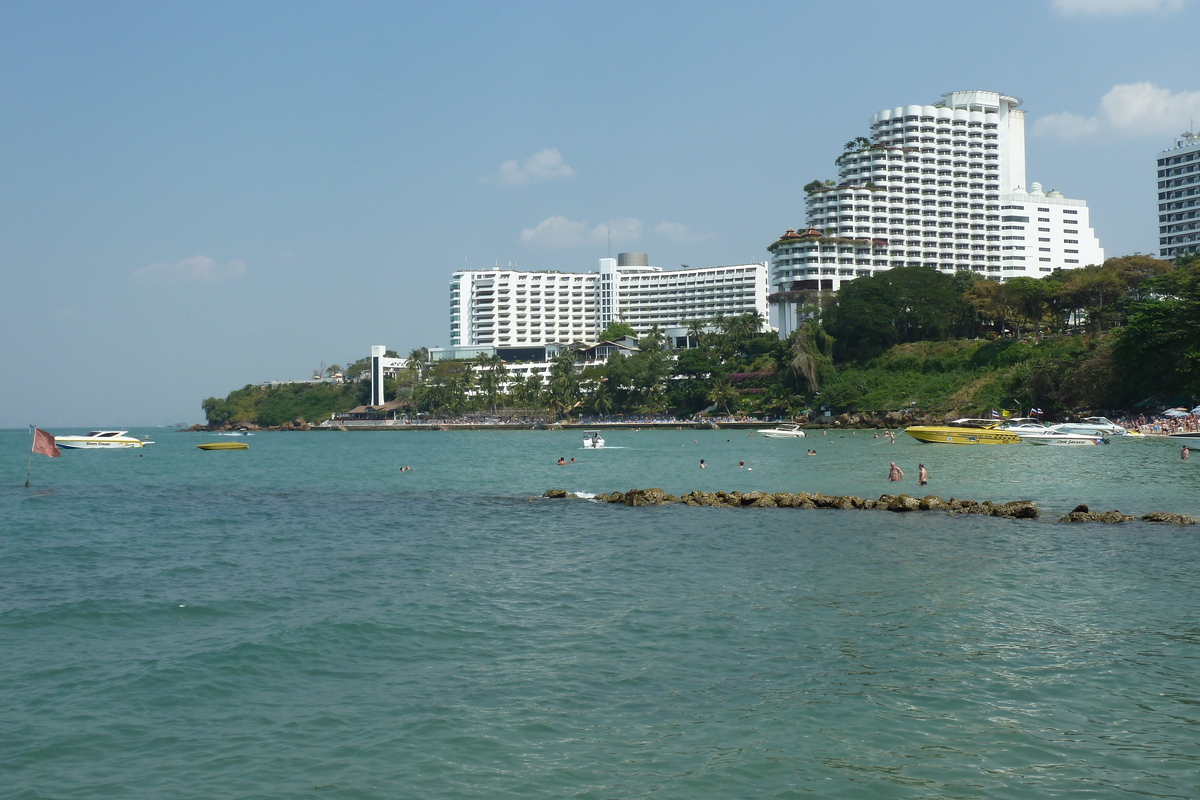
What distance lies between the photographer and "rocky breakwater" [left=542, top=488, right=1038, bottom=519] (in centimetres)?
2928

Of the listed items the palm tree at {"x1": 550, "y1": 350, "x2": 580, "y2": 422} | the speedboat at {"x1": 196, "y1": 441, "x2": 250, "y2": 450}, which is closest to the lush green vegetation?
the palm tree at {"x1": 550, "y1": 350, "x2": 580, "y2": 422}

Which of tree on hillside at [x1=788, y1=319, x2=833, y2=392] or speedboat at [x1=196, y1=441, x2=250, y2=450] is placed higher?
tree on hillside at [x1=788, y1=319, x2=833, y2=392]

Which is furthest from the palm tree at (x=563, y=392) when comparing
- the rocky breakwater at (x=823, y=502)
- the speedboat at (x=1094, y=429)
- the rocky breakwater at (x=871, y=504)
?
the rocky breakwater at (x=823, y=502)

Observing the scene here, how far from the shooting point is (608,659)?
13.8m

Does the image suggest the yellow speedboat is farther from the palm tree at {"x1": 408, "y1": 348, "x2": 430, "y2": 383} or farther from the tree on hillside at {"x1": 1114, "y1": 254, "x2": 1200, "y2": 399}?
the palm tree at {"x1": 408, "y1": 348, "x2": 430, "y2": 383}

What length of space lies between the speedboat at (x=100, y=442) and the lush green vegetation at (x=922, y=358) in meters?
71.4

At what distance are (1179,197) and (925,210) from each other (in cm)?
3881

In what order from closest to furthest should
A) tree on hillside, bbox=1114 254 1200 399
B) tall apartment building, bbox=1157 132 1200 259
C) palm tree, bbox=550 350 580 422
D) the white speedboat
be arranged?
the white speedboat, tree on hillside, bbox=1114 254 1200 399, tall apartment building, bbox=1157 132 1200 259, palm tree, bbox=550 350 580 422

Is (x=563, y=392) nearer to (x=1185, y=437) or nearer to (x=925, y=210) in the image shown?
(x=925, y=210)

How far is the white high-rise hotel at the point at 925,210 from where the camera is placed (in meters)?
145

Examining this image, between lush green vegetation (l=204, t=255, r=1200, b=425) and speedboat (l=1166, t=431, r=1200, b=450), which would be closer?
speedboat (l=1166, t=431, r=1200, b=450)

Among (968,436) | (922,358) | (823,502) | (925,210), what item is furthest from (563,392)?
(823,502)

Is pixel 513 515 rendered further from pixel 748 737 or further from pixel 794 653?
pixel 748 737

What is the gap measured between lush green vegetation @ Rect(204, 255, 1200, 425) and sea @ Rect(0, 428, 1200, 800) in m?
58.9
